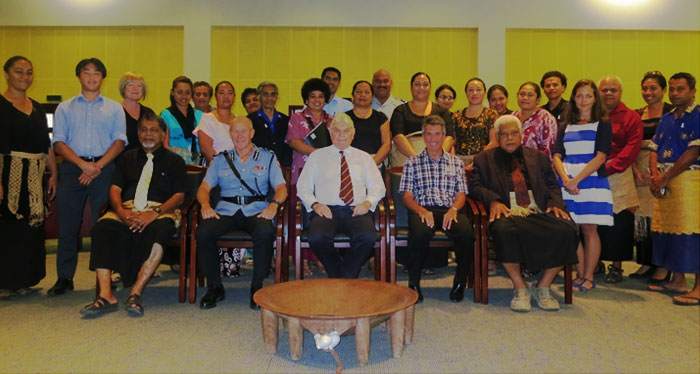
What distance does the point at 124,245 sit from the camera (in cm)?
362

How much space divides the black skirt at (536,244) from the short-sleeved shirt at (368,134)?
1.39m

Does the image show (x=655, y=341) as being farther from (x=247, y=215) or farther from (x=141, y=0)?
(x=141, y=0)

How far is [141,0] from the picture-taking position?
894 centimetres

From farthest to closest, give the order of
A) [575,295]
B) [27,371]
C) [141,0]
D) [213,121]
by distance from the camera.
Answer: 1. [141,0]
2. [213,121]
3. [575,295]
4. [27,371]

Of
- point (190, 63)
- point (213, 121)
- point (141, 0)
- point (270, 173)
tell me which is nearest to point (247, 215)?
point (270, 173)

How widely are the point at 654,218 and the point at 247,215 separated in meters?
3.01

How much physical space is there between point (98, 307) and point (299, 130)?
216 cm

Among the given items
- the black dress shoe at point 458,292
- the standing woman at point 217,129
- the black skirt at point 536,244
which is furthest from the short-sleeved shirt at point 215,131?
the black skirt at point 536,244

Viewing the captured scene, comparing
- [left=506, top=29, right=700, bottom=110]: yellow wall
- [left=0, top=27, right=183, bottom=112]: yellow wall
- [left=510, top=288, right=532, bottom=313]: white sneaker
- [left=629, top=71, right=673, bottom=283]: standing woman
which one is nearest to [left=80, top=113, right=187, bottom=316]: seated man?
[left=510, top=288, right=532, bottom=313]: white sneaker

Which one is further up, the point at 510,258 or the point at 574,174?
the point at 574,174

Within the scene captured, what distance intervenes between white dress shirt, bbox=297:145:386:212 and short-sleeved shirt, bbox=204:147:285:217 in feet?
0.69

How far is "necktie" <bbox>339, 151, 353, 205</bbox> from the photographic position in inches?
156

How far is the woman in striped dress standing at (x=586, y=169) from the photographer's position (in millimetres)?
4066

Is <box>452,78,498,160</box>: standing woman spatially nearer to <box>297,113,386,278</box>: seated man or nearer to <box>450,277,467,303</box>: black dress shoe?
<box>297,113,386,278</box>: seated man
